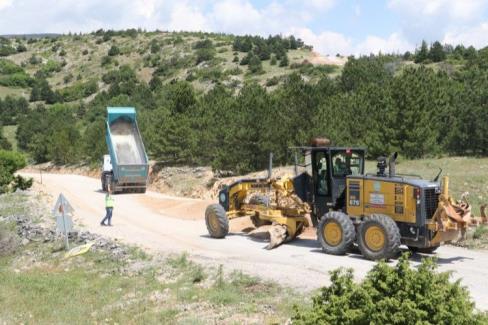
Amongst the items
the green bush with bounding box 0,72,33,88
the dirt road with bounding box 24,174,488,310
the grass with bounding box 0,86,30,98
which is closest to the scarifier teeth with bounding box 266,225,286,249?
the dirt road with bounding box 24,174,488,310

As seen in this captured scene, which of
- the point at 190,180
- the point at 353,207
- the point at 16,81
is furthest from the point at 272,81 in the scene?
the point at 353,207

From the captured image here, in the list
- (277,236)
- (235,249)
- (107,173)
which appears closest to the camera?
(277,236)

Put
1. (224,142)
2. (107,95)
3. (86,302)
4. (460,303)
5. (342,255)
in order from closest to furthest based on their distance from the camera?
1. (460,303)
2. (86,302)
3. (342,255)
4. (224,142)
5. (107,95)

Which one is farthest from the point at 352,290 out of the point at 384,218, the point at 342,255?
the point at 342,255

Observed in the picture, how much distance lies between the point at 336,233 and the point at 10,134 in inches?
2752

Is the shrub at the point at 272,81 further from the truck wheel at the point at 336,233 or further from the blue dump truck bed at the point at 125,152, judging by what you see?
the truck wheel at the point at 336,233

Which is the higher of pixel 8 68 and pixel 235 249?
pixel 8 68

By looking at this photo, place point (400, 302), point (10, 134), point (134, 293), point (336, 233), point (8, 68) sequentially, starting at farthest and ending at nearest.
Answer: point (8, 68) < point (10, 134) < point (336, 233) < point (134, 293) < point (400, 302)

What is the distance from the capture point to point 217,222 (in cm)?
1800

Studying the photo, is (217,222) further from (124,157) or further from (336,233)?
(124,157)

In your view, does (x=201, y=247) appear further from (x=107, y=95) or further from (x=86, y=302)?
(x=107, y=95)

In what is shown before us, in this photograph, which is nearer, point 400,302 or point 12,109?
point 400,302

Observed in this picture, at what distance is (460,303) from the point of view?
Result: 5.78 m

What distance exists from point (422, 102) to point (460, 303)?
26.1 m
